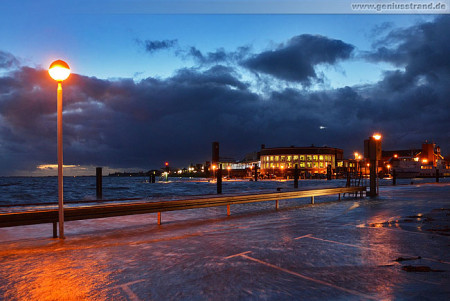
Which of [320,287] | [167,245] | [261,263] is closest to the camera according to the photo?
[320,287]

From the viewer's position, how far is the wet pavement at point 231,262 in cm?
499

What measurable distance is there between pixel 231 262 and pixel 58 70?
285 inches

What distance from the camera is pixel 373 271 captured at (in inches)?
237

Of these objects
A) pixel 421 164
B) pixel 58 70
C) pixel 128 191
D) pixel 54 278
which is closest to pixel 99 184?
pixel 128 191

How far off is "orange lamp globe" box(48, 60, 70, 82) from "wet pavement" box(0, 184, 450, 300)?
4.59 m

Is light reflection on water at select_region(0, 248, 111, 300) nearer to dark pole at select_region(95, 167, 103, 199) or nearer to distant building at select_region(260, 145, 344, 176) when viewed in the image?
dark pole at select_region(95, 167, 103, 199)

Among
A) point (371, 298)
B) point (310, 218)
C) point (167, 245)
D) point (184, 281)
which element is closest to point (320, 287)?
point (371, 298)

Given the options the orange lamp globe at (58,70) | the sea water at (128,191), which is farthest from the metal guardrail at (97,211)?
the sea water at (128,191)

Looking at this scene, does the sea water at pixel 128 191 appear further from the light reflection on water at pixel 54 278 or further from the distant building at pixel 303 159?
the distant building at pixel 303 159

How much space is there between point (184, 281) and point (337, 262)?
3.10 m

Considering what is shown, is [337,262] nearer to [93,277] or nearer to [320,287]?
[320,287]

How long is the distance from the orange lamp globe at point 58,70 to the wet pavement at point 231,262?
15.1 feet

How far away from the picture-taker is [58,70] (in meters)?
9.55

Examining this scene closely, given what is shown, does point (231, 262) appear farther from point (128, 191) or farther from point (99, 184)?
point (128, 191)
